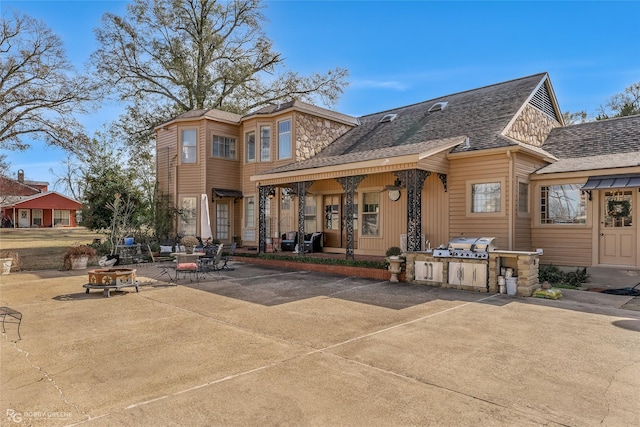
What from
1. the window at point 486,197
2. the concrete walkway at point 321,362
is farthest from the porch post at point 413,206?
the concrete walkway at point 321,362

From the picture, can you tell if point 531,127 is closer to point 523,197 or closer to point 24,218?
point 523,197

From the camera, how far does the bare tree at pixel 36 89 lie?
17.3m

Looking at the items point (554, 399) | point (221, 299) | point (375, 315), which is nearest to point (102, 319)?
point (221, 299)

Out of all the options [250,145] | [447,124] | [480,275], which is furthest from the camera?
[250,145]

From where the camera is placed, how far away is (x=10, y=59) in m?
17.3

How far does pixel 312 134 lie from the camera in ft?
51.9

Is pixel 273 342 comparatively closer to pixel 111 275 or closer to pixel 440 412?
pixel 440 412

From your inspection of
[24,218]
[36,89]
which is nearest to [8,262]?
[36,89]

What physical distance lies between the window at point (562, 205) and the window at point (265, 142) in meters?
10.4

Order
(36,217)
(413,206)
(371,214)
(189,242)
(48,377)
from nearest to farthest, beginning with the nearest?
(48,377)
(413,206)
(371,214)
(189,242)
(36,217)

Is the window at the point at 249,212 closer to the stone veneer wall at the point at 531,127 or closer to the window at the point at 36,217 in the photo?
the stone veneer wall at the point at 531,127

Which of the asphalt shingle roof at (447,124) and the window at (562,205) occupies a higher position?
the asphalt shingle roof at (447,124)

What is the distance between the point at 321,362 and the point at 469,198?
8.07m

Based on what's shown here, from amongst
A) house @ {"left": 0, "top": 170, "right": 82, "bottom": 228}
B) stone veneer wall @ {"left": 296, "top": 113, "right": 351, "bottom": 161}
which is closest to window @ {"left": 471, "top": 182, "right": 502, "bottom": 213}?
stone veneer wall @ {"left": 296, "top": 113, "right": 351, "bottom": 161}
